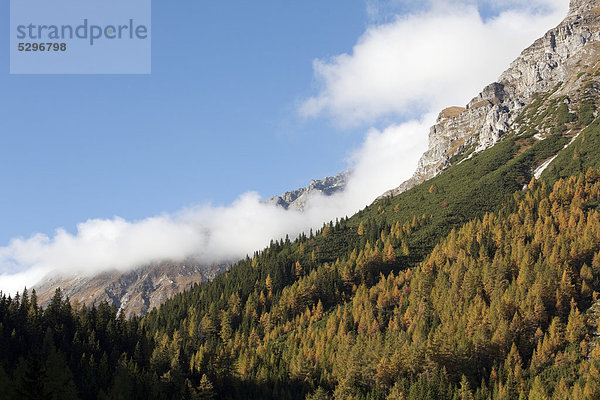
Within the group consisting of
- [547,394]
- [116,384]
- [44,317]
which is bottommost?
[547,394]

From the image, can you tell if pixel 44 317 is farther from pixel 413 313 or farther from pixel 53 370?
pixel 413 313

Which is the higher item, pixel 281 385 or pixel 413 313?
pixel 413 313

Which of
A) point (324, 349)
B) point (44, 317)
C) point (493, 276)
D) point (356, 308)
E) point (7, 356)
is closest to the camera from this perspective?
point (7, 356)

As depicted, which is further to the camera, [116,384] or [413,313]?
[413,313]

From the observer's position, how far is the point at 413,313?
17925 centimetres

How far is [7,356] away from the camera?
126 meters

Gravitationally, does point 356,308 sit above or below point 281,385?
above

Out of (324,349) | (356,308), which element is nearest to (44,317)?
(324,349)

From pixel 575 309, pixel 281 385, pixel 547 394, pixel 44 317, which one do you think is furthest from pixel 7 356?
pixel 575 309

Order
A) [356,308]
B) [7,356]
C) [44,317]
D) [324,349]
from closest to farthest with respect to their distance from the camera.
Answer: [7,356], [44,317], [324,349], [356,308]

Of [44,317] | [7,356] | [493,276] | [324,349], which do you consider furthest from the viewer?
[493,276]

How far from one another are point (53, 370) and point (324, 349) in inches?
3633

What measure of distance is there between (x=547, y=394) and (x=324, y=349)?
70985 mm

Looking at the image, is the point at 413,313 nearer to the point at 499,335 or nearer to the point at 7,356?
the point at 499,335
